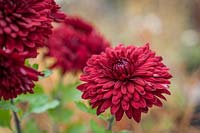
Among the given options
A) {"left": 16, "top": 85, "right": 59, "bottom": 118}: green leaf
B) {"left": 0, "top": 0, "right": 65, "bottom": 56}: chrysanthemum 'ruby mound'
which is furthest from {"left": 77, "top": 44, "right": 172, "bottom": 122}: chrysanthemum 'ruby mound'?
{"left": 16, "top": 85, "right": 59, "bottom": 118}: green leaf

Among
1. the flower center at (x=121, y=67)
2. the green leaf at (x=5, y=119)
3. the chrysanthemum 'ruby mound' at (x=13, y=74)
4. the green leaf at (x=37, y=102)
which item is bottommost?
the green leaf at (x=5, y=119)

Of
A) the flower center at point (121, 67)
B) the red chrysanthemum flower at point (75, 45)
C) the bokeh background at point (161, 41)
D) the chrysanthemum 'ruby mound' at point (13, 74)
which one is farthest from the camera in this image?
the bokeh background at point (161, 41)

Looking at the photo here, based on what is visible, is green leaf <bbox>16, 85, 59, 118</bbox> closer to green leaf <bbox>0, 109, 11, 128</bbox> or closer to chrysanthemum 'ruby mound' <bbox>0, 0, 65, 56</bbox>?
green leaf <bbox>0, 109, 11, 128</bbox>

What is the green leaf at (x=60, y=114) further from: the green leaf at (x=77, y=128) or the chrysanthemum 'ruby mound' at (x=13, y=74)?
the chrysanthemum 'ruby mound' at (x=13, y=74)

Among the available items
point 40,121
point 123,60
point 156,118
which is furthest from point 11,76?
point 156,118

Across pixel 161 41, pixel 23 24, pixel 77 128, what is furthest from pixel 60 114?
pixel 161 41

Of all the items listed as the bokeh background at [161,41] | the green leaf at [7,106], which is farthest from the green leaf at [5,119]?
the bokeh background at [161,41]

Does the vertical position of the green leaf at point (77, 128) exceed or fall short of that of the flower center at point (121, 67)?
it falls short
